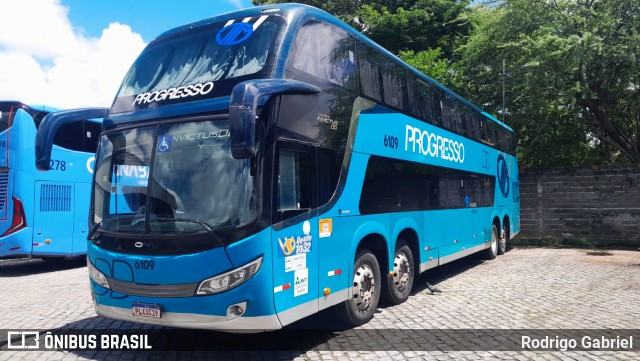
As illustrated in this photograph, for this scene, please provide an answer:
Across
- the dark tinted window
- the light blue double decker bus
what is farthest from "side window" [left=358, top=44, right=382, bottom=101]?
the dark tinted window

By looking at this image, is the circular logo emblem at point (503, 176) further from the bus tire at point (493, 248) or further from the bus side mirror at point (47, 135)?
the bus side mirror at point (47, 135)

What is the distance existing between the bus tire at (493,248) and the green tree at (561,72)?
600 cm

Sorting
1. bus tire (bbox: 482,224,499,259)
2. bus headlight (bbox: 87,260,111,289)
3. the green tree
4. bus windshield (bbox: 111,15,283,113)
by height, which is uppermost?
the green tree

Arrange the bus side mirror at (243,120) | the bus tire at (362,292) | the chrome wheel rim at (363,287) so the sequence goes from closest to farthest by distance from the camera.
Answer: the bus side mirror at (243,120) → the bus tire at (362,292) → the chrome wheel rim at (363,287)

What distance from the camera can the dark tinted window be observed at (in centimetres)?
690

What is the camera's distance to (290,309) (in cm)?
496

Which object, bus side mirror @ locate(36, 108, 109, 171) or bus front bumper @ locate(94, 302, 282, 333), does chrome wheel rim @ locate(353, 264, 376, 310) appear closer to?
bus front bumper @ locate(94, 302, 282, 333)

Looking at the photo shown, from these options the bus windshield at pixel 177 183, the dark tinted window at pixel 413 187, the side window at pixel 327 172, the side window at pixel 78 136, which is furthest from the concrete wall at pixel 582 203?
the bus windshield at pixel 177 183

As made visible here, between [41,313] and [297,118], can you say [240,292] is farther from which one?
[41,313]

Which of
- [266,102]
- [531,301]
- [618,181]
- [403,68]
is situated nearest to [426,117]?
[403,68]

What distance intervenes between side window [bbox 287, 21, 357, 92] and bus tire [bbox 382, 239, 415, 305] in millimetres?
2868

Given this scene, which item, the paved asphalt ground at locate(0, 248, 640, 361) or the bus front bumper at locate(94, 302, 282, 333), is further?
the paved asphalt ground at locate(0, 248, 640, 361)

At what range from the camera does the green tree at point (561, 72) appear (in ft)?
53.5

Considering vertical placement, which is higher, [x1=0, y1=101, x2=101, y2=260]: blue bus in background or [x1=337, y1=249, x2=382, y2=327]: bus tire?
[x1=0, y1=101, x2=101, y2=260]: blue bus in background
